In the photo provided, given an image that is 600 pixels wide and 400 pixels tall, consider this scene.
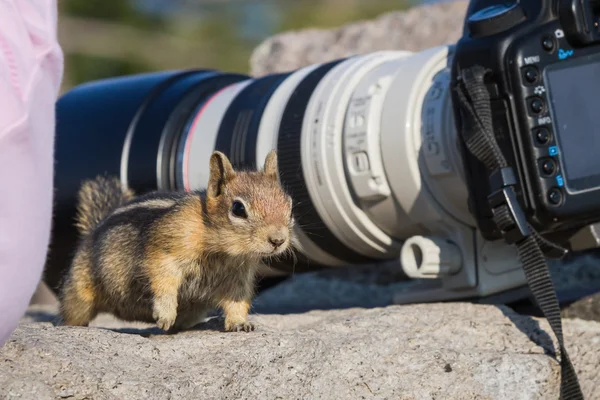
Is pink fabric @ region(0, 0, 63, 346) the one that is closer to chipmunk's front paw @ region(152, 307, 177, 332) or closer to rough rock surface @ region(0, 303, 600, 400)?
rough rock surface @ region(0, 303, 600, 400)

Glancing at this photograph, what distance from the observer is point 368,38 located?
420 centimetres

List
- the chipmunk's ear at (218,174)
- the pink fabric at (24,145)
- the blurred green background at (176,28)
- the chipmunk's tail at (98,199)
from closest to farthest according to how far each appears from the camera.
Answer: the pink fabric at (24,145) < the chipmunk's ear at (218,174) < the chipmunk's tail at (98,199) < the blurred green background at (176,28)

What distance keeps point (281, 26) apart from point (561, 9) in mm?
7407

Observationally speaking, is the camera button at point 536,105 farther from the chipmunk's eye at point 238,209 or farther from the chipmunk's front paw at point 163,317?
the chipmunk's front paw at point 163,317

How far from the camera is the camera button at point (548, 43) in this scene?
2.00 m

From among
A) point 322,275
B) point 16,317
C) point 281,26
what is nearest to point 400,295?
point 322,275

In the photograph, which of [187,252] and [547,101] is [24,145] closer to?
[187,252]

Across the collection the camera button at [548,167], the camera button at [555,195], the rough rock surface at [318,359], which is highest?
the camera button at [548,167]

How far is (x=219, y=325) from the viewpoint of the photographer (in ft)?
6.61

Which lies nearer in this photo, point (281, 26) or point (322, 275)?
point (322, 275)

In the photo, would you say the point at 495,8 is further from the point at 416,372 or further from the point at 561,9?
the point at 416,372

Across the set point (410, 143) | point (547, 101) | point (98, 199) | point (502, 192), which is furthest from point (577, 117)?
point (98, 199)

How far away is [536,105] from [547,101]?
31mm

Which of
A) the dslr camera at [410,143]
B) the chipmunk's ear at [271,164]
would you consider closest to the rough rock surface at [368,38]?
the dslr camera at [410,143]
